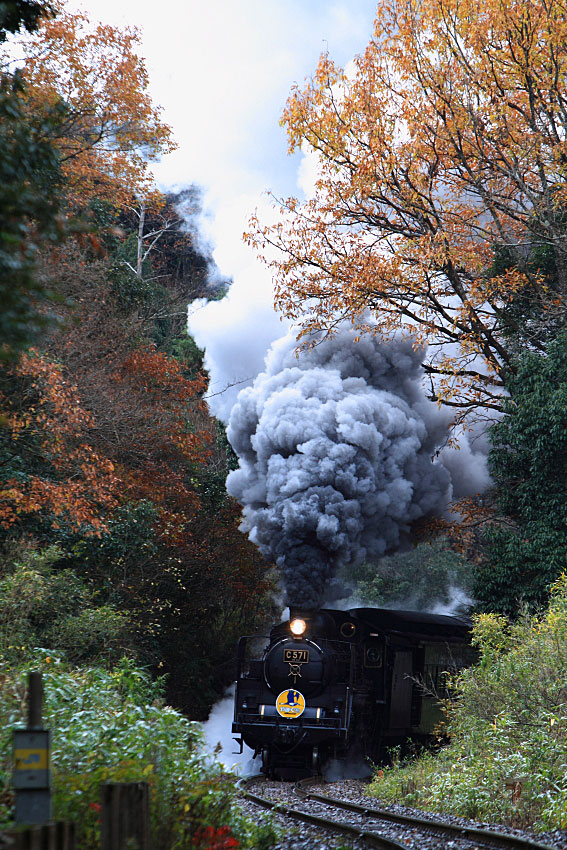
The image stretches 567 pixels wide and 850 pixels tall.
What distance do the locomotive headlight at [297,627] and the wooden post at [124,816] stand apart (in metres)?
10.2

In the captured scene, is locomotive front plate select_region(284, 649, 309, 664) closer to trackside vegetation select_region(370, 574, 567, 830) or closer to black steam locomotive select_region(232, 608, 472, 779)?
black steam locomotive select_region(232, 608, 472, 779)

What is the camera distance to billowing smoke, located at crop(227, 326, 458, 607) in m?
15.1

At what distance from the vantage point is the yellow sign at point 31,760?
369 cm

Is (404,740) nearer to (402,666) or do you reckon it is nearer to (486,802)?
(402,666)

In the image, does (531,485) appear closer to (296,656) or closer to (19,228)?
(296,656)

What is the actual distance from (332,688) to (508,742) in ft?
13.7

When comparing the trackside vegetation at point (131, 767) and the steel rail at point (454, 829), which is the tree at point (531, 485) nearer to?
the steel rail at point (454, 829)

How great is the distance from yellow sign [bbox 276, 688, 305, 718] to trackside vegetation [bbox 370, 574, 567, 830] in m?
1.63

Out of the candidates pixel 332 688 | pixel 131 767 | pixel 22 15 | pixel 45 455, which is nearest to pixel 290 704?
pixel 332 688

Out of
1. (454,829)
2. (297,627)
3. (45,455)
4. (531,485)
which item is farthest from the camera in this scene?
(531,485)

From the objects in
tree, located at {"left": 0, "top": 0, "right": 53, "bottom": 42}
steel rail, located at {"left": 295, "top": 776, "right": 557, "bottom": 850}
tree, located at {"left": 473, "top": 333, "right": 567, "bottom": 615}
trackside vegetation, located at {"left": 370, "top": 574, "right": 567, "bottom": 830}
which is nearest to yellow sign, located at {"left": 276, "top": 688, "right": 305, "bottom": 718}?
trackside vegetation, located at {"left": 370, "top": 574, "right": 567, "bottom": 830}

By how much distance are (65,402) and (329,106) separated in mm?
8425

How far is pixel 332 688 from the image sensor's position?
1384cm

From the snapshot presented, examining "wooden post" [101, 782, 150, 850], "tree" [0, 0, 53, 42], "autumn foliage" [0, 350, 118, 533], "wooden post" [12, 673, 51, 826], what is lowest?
"wooden post" [101, 782, 150, 850]
